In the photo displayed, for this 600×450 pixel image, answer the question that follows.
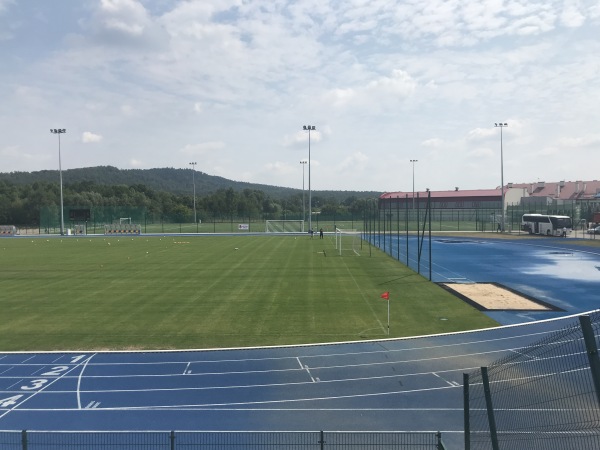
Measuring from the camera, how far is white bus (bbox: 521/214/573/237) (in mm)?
66625

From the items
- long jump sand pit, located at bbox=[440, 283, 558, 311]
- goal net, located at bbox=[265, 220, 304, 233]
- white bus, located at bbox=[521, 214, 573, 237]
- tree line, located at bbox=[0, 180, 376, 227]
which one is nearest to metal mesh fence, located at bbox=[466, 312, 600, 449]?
long jump sand pit, located at bbox=[440, 283, 558, 311]

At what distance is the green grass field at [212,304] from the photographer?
1923cm

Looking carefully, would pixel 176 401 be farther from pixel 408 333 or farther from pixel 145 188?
pixel 145 188

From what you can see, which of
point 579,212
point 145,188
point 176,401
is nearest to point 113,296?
point 176,401

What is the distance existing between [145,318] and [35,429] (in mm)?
10248

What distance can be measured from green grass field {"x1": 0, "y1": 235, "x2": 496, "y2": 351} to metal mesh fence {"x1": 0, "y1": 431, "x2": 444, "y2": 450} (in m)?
6.66

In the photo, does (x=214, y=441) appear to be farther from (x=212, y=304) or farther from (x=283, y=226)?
(x=283, y=226)

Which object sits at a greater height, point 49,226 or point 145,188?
point 145,188

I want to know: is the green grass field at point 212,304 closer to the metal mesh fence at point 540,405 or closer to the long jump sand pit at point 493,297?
the long jump sand pit at point 493,297

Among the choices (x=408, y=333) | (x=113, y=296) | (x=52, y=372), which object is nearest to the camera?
(x=52, y=372)

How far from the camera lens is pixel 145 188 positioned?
16588cm

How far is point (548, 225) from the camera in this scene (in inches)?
2685

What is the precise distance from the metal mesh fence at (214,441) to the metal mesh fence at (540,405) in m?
1.57

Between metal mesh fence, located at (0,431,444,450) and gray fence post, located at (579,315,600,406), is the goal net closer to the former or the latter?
metal mesh fence, located at (0,431,444,450)
